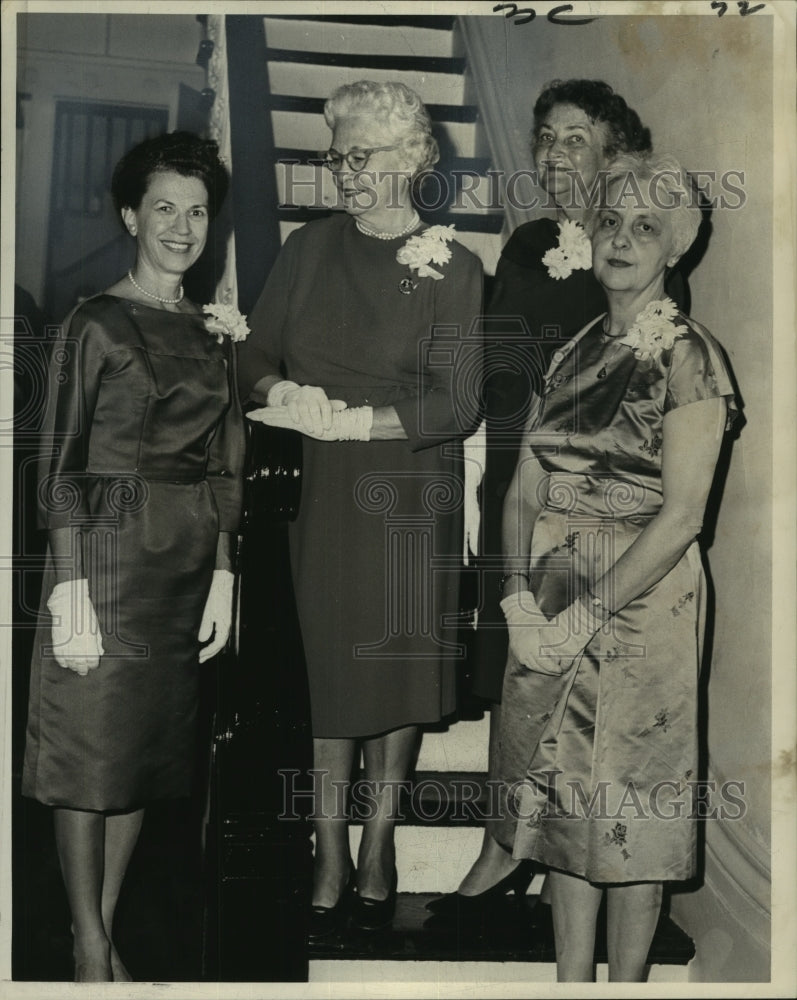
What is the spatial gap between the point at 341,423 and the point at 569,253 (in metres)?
0.73

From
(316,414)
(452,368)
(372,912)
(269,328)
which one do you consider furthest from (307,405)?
(372,912)

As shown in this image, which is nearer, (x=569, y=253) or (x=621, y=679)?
(x=621, y=679)

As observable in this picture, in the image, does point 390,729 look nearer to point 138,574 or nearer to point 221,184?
point 138,574

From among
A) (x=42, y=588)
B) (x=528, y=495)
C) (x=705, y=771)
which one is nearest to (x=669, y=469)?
(x=528, y=495)

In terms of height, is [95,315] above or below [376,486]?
above

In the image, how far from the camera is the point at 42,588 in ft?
9.86

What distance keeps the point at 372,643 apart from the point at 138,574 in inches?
23.9

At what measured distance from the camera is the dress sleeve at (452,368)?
9.81ft

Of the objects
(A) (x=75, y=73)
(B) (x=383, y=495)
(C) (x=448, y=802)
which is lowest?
(C) (x=448, y=802)

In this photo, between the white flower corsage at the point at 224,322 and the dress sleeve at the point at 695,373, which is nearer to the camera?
the dress sleeve at the point at 695,373

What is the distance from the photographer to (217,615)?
9.86 feet

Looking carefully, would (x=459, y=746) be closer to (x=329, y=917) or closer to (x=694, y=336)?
(x=329, y=917)

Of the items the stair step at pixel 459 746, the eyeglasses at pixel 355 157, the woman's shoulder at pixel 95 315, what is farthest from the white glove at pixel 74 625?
the eyeglasses at pixel 355 157

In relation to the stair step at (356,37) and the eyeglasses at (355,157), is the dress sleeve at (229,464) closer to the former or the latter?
the eyeglasses at (355,157)
